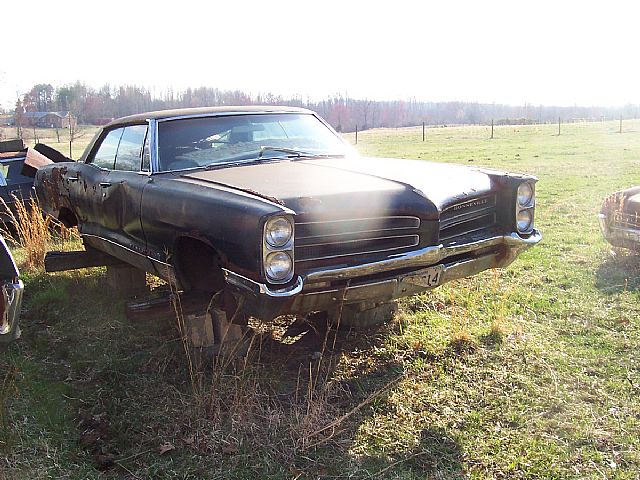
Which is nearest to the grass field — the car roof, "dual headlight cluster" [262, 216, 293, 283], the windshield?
"dual headlight cluster" [262, 216, 293, 283]

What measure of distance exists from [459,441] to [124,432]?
1.73m

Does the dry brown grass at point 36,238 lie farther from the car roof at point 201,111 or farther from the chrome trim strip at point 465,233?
the chrome trim strip at point 465,233

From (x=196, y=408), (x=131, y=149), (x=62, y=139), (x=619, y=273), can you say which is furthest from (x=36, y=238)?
(x=62, y=139)

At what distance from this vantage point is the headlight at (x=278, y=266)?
3.13 meters

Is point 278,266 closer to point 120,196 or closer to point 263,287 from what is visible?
point 263,287

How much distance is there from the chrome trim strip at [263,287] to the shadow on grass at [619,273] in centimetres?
341

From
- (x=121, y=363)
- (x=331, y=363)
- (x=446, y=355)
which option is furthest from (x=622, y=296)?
(x=121, y=363)

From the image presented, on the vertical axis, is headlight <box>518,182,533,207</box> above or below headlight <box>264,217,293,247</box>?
above

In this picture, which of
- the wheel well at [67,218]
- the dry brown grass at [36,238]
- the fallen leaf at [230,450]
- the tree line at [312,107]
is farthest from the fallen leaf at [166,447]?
the tree line at [312,107]

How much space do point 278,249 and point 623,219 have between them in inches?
169

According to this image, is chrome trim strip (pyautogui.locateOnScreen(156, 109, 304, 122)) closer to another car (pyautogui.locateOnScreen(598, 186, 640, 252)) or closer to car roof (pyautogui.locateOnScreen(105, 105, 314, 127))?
car roof (pyautogui.locateOnScreen(105, 105, 314, 127))

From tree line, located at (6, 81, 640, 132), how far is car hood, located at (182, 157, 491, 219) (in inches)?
1442

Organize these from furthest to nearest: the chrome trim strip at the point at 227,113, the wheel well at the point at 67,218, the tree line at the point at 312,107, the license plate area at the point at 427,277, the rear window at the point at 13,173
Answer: the tree line at the point at 312,107 < the rear window at the point at 13,173 < the wheel well at the point at 67,218 < the chrome trim strip at the point at 227,113 < the license plate area at the point at 427,277

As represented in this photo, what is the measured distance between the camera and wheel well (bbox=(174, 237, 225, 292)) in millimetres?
3807
